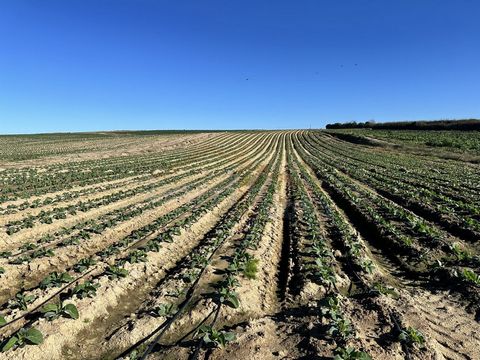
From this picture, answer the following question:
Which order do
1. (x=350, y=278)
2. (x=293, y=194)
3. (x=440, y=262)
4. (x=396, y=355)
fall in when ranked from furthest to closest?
1. (x=293, y=194)
2. (x=440, y=262)
3. (x=350, y=278)
4. (x=396, y=355)

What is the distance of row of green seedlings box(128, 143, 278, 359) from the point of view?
22.5 feet

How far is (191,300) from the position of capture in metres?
8.30

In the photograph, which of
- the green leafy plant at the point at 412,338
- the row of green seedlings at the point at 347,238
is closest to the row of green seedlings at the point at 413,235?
the row of green seedlings at the point at 347,238

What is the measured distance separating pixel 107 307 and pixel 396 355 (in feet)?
20.0

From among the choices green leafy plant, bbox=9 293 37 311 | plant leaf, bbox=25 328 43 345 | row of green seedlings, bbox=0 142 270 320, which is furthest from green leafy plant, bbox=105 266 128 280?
plant leaf, bbox=25 328 43 345

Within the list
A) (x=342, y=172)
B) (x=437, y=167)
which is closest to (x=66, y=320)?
(x=342, y=172)

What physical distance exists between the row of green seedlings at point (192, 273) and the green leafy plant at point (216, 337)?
0.93 m

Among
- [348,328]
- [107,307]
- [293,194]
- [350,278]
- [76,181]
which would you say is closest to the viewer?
[348,328]

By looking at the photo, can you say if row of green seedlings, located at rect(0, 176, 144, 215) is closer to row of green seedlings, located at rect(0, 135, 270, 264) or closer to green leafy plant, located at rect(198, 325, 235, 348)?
row of green seedlings, located at rect(0, 135, 270, 264)

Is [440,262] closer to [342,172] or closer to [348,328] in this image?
[348,328]

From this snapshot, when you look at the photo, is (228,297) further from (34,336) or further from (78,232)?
(78,232)

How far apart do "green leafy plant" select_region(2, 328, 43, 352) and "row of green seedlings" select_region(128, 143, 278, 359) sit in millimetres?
1677

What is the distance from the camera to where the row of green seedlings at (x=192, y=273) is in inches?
270

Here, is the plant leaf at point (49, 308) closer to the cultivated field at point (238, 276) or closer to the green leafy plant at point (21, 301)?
the cultivated field at point (238, 276)
